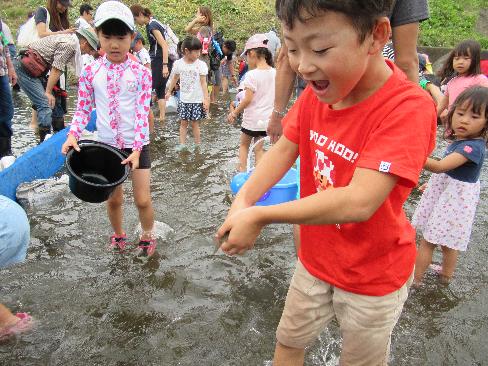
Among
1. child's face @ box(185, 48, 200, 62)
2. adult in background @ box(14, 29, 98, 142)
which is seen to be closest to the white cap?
adult in background @ box(14, 29, 98, 142)

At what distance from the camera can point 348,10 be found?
119 cm

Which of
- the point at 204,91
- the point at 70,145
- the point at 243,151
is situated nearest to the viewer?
the point at 70,145

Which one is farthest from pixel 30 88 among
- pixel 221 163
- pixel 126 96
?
pixel 126 96

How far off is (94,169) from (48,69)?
9.56ft

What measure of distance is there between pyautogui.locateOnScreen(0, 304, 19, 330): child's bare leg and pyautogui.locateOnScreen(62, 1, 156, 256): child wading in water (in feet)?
3.51

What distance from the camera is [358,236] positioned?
1589 millimetres

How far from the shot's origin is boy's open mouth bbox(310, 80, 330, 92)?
4.34 feet

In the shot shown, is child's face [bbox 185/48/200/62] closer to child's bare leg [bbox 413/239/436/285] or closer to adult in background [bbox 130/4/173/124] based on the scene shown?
adult in background [bbox 130/4/173/124]

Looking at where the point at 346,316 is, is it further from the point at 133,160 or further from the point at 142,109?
the point at 142,109

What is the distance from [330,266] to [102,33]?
2311mm

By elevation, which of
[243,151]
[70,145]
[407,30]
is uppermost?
[407,30]

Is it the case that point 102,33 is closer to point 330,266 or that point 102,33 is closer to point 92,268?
point 92,268

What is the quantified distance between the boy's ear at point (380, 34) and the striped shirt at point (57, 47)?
481cm

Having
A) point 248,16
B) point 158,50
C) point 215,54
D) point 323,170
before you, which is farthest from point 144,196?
point 248,16
